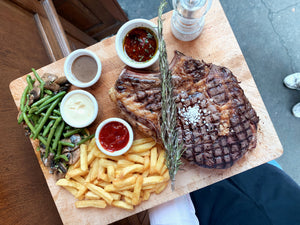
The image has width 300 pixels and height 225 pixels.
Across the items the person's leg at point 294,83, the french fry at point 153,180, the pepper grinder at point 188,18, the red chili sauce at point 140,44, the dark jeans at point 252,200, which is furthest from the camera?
the person's leg at point 294,83

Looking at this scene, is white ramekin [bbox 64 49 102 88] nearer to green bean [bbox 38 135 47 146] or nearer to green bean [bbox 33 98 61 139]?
green bean [bbox 33 98 61 139]

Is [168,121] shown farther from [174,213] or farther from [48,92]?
[48,92]

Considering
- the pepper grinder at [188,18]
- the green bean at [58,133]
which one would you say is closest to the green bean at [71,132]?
the green bean at [58,133]

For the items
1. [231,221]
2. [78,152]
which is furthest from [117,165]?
[231,221]

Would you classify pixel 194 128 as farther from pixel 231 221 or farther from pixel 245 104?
pixel 231 221

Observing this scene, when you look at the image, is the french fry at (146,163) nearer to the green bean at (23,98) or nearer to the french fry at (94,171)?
the french fry at (94,171)
